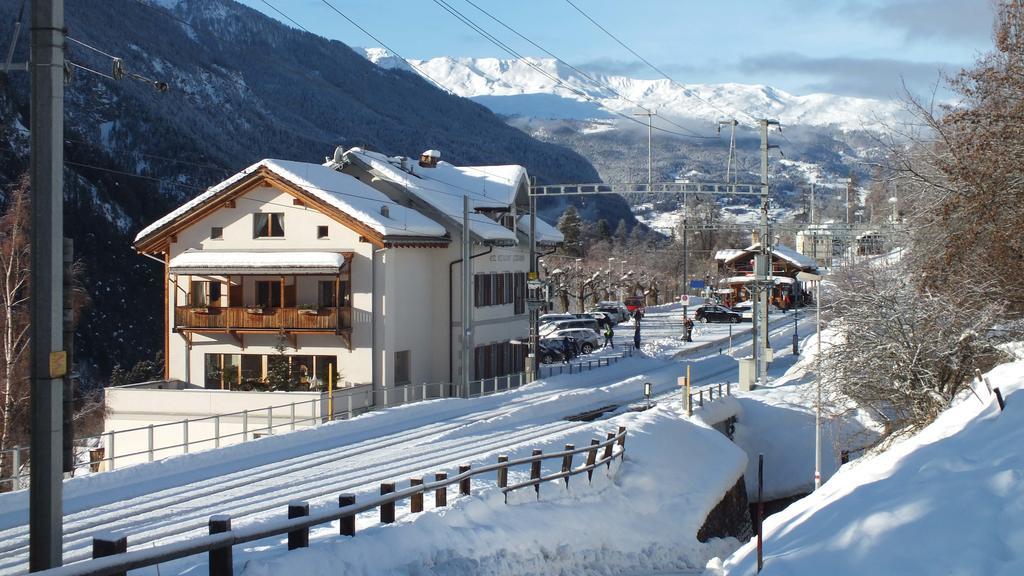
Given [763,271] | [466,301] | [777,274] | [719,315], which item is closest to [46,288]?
[466,301]

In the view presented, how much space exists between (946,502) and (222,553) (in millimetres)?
7105

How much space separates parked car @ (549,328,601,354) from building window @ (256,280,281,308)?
23.4 metres

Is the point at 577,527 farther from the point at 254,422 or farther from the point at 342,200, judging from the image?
the point at 342,200

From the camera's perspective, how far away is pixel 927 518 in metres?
10.3

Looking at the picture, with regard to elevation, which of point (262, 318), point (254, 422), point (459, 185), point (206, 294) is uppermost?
point (459, 185)

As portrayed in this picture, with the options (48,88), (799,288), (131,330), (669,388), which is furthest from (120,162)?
(48,88)

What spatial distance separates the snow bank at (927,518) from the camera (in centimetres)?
933

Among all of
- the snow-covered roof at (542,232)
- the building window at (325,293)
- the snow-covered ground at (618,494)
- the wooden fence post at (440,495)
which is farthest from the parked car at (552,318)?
the wooden fence post at (440,495)

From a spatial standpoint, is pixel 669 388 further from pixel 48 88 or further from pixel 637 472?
pixel 48 88

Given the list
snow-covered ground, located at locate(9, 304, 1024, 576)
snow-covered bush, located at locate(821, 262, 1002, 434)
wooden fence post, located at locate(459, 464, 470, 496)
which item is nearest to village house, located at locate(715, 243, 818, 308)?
snow-covered ground, located at locate(9, 304, 1024, 576)

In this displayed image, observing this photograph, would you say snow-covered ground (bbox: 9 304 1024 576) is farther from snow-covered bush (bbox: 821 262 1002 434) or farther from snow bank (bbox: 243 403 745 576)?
snow-covered bush (bbox: 821 262 1002 434)

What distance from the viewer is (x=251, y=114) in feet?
611

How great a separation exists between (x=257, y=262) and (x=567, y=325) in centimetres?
2971

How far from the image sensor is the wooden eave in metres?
38.2
